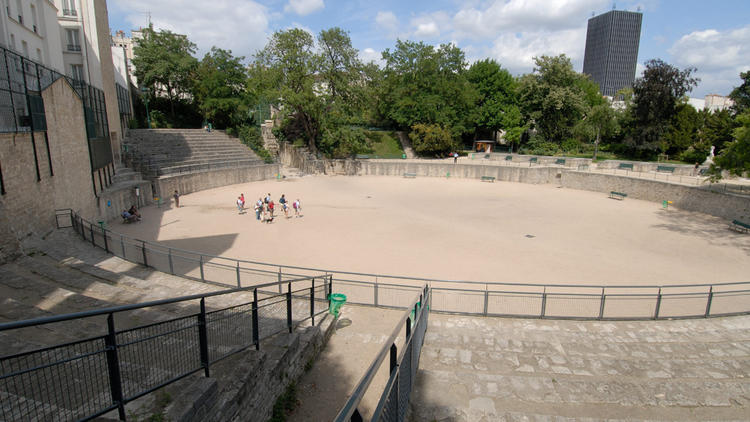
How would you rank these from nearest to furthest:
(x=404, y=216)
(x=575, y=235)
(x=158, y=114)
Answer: (x=575, y=235) → (x=404, y=216) → (x=158, y=114)

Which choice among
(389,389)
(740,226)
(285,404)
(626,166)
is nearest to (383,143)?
(626,166)

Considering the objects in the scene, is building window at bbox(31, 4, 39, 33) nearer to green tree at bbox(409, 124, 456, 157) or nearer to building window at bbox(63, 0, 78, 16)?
building window at bbox(63, 0, 78, 16)

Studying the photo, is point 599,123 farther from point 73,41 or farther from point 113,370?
point 113,370

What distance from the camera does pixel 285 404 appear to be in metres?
6.77

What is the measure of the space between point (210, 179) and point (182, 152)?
16.6 ft

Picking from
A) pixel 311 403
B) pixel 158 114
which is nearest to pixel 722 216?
pixel 311 403

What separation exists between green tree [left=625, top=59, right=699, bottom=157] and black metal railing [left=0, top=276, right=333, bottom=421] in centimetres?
5029

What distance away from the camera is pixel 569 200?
31391mm

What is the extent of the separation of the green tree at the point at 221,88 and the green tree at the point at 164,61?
1.60m

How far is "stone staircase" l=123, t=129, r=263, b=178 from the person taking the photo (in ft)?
103

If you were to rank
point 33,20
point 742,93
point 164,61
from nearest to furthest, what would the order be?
point 33,20 < point 164,61 < point 742,93

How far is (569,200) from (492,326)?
79.7 ft

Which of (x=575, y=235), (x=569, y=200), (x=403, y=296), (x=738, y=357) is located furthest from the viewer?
(x=569, y=200)

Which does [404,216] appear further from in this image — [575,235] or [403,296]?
[403,296]
